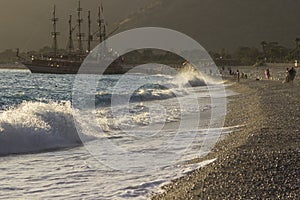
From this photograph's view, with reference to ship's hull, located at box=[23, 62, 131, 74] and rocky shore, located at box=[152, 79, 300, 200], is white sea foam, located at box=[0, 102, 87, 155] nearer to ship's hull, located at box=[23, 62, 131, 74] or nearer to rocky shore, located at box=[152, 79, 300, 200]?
rocky shore, located at box=[152, 79, 300, 200]

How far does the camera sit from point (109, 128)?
16.1m

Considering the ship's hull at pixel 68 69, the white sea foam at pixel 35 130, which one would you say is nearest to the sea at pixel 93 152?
the white sea foam at pixel 35 130

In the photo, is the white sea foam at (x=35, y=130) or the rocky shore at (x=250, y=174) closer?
the rocky shore at (x=250, y=174)

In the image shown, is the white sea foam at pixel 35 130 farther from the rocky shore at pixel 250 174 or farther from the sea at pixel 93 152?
the rocky shore at pixel 250 174

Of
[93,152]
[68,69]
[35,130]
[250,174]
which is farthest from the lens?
[68,69]

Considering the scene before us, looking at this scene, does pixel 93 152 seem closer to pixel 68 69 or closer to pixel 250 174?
pixel 250 174

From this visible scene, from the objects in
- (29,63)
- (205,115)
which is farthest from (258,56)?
(205,115)

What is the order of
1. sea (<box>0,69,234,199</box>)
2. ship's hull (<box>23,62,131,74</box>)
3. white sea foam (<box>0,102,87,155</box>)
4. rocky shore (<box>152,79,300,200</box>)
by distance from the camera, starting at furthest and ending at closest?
A: ship's hull (<box>23,62,131,74</box>)
white sea foam (<box>0,102,87,155</box>)
sea (<box>0,69,234,199</box>)
rocky shore (<box>152,79,300,200</box>)

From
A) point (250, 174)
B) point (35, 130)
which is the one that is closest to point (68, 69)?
point (35, 130)

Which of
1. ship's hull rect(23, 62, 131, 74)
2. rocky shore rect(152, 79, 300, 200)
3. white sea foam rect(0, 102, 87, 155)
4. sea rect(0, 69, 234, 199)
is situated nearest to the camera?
rocky shore rect(152, 79, 300, 200)

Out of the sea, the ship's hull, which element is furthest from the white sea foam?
the ship's hull

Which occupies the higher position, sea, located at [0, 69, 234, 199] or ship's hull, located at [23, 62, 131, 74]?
ship's hull, located at [23, 62, 131, 74]

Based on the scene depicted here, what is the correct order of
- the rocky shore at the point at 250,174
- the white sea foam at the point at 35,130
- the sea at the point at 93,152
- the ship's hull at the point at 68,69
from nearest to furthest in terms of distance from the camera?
the rocky shore at the point at 250,174 → the sea at the point at 93,152 → the white sea foam at the point at 35,130 → the ship's hull at the point at 68,69

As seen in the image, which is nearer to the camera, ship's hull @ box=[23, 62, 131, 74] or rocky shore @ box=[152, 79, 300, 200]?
rocky shore @ box=[152, 79, 300, 200]
